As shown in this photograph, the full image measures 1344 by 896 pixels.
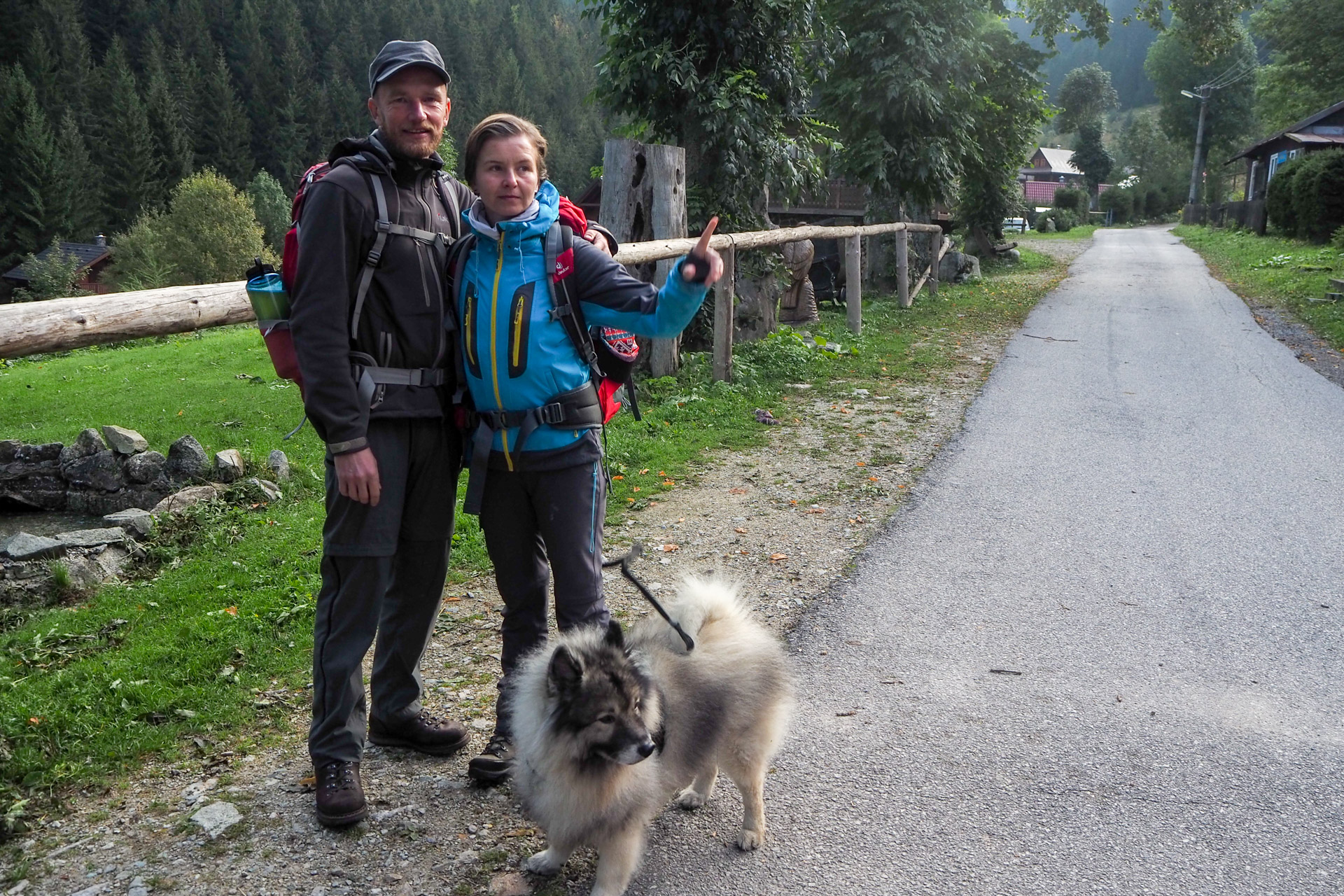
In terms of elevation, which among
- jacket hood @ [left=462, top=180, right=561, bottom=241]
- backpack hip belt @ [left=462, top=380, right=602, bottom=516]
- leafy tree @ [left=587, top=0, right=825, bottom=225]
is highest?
leafy tree @ [left=587, top=0, right=825, bottom=225]

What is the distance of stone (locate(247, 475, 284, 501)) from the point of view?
6.48 m

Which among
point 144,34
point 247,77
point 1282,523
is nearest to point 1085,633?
point 1282,523

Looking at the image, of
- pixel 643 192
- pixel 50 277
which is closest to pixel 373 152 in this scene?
pixel 643 192

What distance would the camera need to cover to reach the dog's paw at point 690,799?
122 inches

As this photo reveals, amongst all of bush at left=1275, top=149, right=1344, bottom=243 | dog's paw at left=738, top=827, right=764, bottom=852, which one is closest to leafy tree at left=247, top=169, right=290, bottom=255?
bush at left=1275, top=149, right=1344, bottom=243

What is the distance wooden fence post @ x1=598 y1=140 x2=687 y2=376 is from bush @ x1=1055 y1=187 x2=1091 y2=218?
61250 millimetres

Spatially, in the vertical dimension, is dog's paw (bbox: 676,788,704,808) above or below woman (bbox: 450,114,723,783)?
Result: below

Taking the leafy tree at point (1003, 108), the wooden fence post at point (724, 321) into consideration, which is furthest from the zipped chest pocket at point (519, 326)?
the leafy tree at point (1003, 108)

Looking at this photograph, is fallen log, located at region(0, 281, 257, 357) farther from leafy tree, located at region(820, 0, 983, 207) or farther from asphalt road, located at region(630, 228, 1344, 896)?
leafy tree, located at region(820, 0, 983, 207)

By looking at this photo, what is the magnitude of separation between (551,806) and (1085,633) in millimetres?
2793

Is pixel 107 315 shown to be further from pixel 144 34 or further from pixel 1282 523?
pixel 144 34

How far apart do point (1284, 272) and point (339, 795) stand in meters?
23.9

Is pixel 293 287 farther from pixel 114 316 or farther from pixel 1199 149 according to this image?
pixel 1199 149

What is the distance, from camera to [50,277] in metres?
45.2
